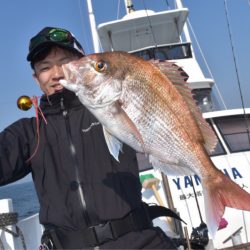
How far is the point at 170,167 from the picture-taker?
220cm

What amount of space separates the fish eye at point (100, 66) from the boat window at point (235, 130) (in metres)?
5.26

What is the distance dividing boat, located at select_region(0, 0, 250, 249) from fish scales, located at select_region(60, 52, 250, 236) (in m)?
0.99

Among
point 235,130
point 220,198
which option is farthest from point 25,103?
point 235,130

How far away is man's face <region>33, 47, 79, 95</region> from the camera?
2.73 m

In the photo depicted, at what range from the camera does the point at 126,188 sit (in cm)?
252

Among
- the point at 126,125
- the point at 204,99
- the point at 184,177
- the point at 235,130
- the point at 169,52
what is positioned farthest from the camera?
the point at 169,52

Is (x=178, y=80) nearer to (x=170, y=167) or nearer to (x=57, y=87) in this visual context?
(x=170, y=167)

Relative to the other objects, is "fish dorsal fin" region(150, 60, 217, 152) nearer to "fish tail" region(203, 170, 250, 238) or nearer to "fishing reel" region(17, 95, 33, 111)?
"fish tail" region(203, 170, 250, 238)

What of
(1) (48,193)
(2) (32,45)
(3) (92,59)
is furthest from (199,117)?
(2) (32,45)

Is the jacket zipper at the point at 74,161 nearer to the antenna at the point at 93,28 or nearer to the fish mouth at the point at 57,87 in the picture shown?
the fish mouth at the point at 57,87

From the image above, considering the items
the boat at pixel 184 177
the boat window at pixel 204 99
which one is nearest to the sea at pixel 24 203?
the boat at pixel 184 177

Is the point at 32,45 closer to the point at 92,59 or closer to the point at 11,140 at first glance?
the point at 11,140

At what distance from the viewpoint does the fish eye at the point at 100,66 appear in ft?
6.71

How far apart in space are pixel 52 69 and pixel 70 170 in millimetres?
694
